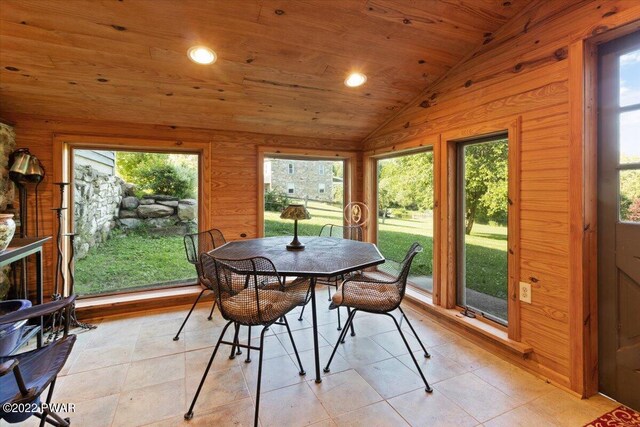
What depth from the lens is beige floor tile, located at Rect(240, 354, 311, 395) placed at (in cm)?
188

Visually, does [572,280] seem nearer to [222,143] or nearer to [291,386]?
[291,386]

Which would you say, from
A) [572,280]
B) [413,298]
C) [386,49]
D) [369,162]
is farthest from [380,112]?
[572,280]

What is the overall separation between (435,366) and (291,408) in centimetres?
103

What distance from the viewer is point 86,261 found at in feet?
10.1

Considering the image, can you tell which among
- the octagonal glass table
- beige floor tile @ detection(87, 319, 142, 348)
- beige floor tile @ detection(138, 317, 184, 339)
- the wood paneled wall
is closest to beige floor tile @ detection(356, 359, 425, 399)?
the octagonal glass table

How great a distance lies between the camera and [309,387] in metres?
1.86

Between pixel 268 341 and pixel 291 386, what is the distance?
610mm

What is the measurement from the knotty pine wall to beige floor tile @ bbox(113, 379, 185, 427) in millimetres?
1717

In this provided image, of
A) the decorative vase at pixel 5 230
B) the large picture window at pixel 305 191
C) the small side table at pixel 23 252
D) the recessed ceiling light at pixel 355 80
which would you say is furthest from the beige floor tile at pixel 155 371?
the recessed ceiling light at pixel 355 80

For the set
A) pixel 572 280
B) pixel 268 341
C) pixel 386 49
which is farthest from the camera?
A: pixel 268 341

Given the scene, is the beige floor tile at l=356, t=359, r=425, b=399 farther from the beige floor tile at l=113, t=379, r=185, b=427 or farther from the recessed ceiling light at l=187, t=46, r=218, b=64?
the recessed ceiling light at l=187, t=46, r=218, b=64

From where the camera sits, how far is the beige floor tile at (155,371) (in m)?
1.91

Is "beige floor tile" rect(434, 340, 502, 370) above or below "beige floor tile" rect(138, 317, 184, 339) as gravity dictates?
below

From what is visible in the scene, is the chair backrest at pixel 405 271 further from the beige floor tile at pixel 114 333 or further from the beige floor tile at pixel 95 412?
the beige floor tile at pixel 114 333
